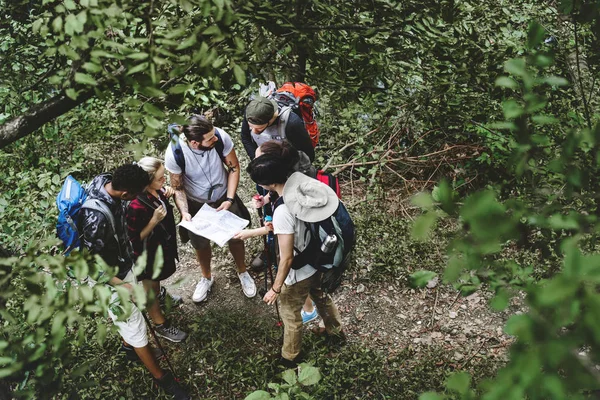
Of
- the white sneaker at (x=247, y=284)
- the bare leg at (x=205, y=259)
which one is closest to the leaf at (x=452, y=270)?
the bare leg at (x=205, y=259)

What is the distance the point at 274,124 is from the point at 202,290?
6.42 feet

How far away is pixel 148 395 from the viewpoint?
363 cm

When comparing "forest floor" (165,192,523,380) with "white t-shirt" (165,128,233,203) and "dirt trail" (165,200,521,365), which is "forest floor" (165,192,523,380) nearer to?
"dirt trail" (165,200,521,365)

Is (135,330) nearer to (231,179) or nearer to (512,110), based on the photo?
(231,179)

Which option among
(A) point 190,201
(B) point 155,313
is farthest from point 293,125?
(B) point 155,313

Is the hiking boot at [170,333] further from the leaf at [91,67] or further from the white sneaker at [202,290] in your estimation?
the leaf at [91,67]

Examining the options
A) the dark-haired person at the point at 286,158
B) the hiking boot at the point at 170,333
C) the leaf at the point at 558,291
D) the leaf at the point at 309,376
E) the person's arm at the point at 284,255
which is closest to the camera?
the leaf at the point at 558,291

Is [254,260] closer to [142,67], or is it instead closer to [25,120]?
[25,120]

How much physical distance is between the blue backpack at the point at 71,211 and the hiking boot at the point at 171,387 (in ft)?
4.65

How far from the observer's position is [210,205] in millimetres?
4070

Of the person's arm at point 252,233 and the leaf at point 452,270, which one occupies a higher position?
the leaf at point 452,270

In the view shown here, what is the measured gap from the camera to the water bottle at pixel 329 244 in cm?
299

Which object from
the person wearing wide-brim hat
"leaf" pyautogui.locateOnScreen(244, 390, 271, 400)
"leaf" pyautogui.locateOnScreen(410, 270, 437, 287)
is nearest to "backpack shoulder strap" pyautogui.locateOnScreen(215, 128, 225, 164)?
the person wearing wide-brim hat

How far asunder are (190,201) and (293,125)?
1.24m
